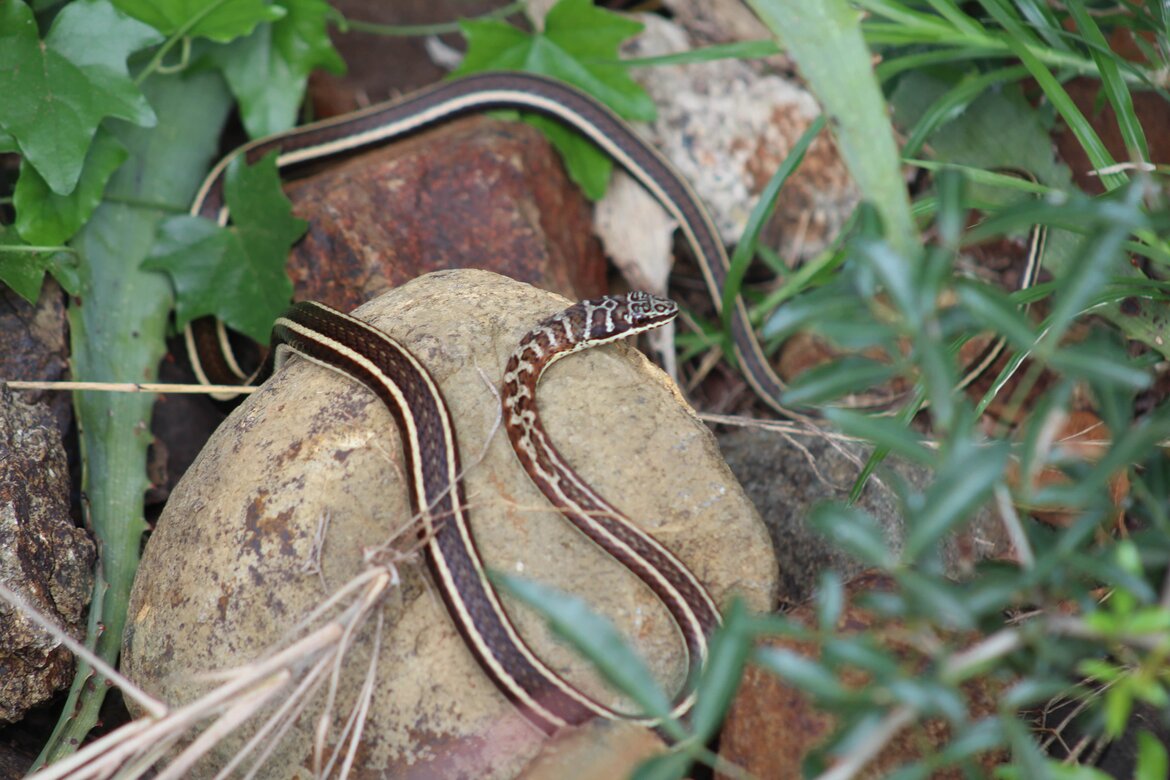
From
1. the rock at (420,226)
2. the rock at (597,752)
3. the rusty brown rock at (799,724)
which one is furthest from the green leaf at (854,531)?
the rock at (420,226)

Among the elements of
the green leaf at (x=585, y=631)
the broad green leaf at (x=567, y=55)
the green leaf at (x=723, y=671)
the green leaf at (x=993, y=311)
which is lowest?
the green leaf at (x=723, y=671)

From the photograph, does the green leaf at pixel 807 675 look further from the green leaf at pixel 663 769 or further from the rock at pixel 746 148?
the rock at pixel 746 148

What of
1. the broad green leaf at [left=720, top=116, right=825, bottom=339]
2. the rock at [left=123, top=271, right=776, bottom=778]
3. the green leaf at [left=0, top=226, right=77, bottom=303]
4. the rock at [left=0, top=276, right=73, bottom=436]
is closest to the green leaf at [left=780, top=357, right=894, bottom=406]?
the rock at [left=123, top=271, right=776, bottom=778]

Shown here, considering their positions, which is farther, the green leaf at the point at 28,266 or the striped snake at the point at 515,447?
the green leaf at the point at 28,266

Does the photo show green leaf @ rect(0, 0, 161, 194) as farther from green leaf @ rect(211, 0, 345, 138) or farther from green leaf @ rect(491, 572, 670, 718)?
green leaf @ rect(491, 572, 670, 718)

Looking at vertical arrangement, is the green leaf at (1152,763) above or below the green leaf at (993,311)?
below

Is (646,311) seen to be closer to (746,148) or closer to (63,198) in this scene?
(746,148)
